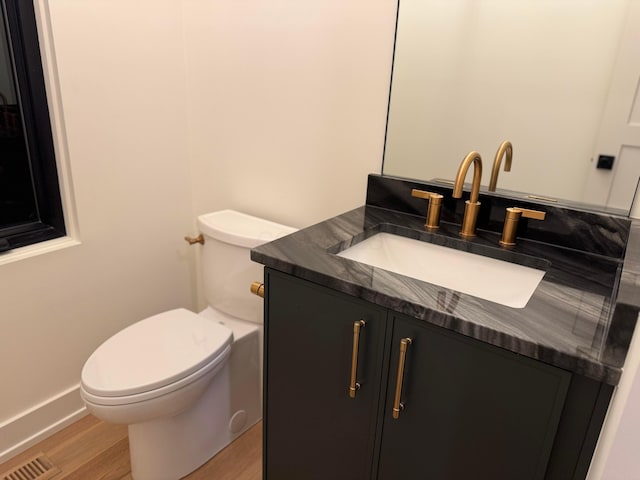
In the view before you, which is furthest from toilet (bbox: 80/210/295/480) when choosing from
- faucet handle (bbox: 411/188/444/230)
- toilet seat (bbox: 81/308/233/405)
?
faucet handle (bbox: 411/188/444/230)

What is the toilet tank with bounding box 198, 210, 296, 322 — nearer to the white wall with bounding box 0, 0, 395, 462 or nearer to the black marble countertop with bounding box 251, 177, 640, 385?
the white wall with bounding box 0, 0, 395, 462

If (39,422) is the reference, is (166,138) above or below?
above

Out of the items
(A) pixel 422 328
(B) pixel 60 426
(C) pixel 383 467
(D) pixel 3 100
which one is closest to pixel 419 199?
(A) pixel 422 328

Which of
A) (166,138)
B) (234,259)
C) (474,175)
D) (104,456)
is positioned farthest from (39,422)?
(474,175)

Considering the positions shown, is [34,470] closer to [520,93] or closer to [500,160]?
[500,160]

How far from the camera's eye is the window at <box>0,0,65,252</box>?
1406mm

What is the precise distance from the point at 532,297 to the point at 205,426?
47.1 inches

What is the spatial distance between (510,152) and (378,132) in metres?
0.40

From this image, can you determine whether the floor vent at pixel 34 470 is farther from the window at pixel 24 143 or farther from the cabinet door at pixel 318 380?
the cabinet door at pixel 318 380

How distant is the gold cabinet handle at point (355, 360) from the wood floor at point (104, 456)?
0.79 m

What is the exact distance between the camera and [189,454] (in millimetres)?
1545

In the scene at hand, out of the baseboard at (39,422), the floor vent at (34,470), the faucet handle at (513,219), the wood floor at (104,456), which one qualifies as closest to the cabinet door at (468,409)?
the faucet handle at (513,219)

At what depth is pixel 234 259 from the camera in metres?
1.58

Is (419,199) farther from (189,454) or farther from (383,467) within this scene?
(189,454)
